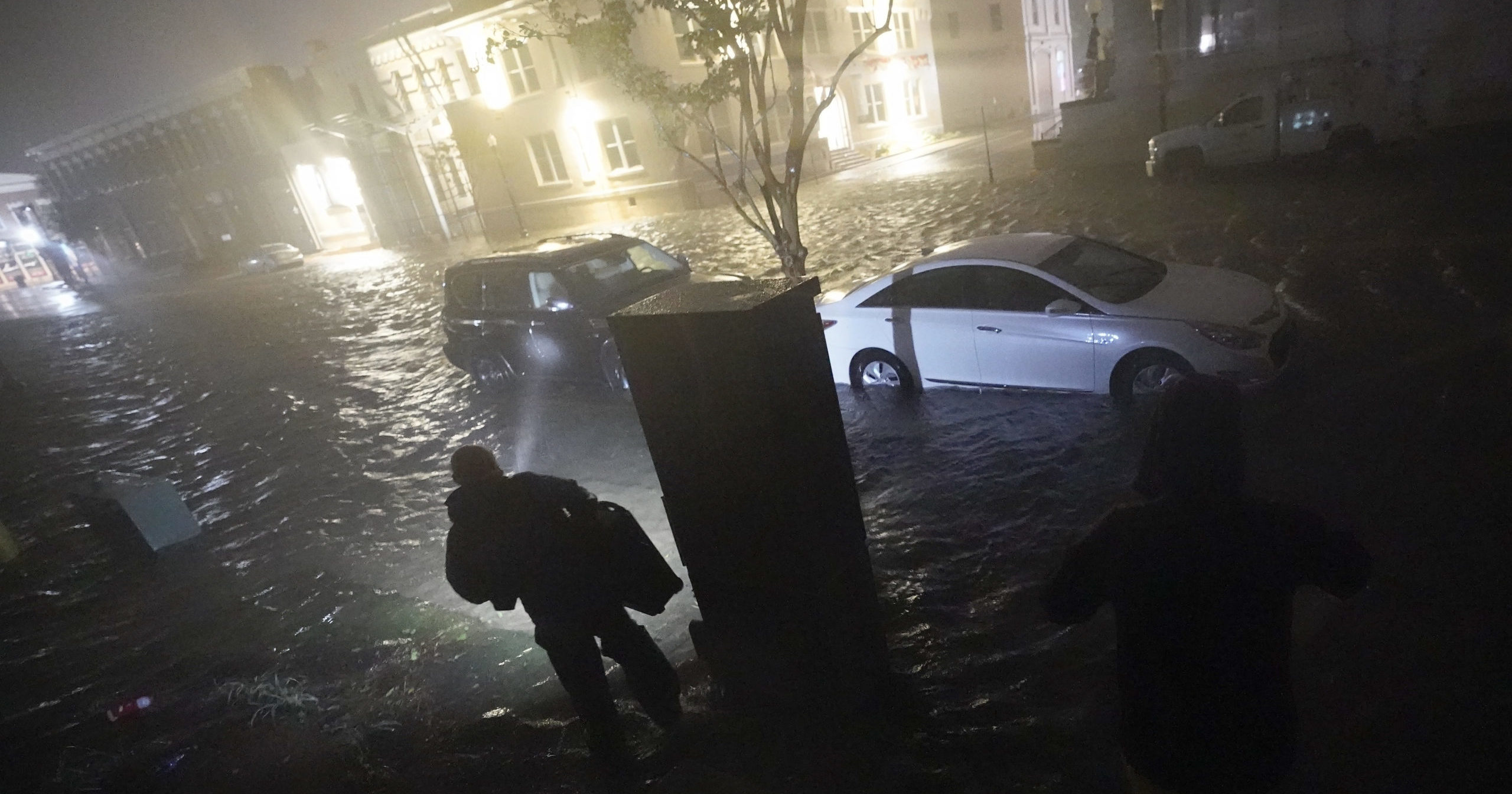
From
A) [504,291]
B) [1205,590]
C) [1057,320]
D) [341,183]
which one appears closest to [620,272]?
[504,291]

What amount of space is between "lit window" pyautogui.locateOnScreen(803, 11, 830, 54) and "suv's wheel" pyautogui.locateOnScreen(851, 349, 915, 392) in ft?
97.2

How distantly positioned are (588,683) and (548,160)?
33440 mm

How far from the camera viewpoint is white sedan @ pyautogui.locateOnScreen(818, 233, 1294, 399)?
5680 millimetres

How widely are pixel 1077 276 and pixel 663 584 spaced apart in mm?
4802

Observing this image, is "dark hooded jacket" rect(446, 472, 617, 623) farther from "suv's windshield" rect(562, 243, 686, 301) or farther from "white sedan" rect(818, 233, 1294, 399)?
"suv's windshield" rect(562, 243, 686, 301)

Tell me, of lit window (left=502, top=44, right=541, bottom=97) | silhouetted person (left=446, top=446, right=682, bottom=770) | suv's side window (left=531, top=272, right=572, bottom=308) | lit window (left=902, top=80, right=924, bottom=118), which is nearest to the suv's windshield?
suv's side window (left=531, top=272, right=572, bottom=308)

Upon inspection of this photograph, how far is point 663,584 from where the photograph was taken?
3551 mm

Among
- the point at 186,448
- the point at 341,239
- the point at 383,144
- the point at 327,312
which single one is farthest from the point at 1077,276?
the point at 341,239

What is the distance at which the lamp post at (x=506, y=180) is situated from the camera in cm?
3083

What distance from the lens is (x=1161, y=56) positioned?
17.6 meters

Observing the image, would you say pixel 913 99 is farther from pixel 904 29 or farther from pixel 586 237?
pixel 586 237

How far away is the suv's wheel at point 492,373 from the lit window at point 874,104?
1232 inches

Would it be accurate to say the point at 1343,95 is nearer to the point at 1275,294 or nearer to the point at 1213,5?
the point at 1213,5

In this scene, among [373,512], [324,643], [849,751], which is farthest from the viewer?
[373,512]
